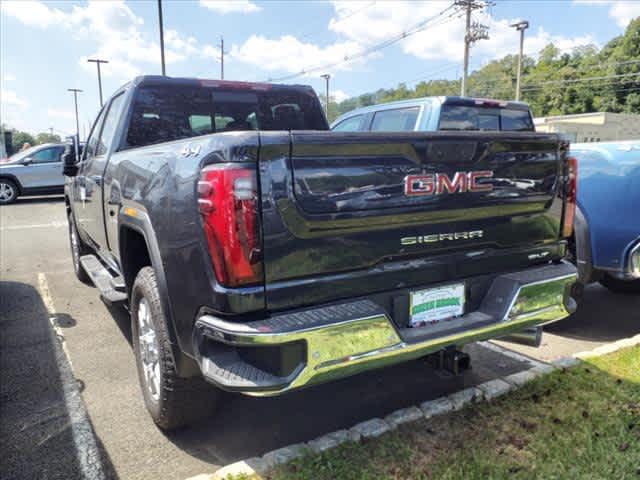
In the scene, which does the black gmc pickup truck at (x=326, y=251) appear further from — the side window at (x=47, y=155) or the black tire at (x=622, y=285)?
the side window at (x=47, y=155)

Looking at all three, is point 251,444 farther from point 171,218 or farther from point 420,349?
point 171,218

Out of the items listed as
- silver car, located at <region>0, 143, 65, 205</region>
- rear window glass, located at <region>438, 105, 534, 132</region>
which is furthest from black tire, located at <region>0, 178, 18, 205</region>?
rear window glass, located at <region>438, 105, 534, 132</region>

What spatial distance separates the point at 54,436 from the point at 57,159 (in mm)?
14099

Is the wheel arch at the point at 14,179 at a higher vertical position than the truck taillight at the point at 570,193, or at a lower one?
lower

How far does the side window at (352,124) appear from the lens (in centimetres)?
749

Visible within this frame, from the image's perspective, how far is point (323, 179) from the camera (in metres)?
2.05

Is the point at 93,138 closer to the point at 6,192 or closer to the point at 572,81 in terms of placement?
the point at 6,192

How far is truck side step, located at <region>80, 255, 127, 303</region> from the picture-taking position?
129 inches

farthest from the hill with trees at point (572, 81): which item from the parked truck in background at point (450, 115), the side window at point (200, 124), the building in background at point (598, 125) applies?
the side window at point (200, 124)

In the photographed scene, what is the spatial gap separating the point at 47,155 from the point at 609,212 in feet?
49.9

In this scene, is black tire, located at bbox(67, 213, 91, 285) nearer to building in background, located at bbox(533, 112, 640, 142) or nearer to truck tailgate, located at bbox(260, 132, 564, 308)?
truck tailgate, located at bbox(260, 132, 564, 308)

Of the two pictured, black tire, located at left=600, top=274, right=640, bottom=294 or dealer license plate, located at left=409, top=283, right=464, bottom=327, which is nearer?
dealer license plate, located at left=409, top=283, right=464, bottom=327

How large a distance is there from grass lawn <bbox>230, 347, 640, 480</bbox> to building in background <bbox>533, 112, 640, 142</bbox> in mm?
43354

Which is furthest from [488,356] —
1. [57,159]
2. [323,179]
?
[57,159]
